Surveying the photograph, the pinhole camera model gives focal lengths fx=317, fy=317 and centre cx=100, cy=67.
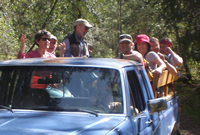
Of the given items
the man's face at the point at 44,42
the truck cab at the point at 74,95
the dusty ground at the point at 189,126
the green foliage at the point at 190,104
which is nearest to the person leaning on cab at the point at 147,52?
the man's face at the point at 44,42

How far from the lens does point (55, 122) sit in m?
2.76

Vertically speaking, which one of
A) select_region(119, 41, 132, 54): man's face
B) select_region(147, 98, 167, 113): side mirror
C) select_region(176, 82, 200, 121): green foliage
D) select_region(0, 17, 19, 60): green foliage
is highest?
select_region(0, 17, 19, 60): green foliage

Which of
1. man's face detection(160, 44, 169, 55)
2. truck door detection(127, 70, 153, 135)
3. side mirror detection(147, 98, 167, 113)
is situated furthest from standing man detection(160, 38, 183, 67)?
side mirror detection(147, 98, 167, 113)

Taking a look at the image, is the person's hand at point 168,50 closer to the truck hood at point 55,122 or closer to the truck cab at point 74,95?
the truck cab at point 74,95

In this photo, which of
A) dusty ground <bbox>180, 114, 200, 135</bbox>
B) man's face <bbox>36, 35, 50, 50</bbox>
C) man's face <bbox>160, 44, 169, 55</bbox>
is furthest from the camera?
dusty ground <bbox>180, 114, 200, 135</bbox>

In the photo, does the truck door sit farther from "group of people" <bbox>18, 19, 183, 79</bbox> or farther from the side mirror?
"group of people" <bbox>18, 19, 183, 79</bbox>

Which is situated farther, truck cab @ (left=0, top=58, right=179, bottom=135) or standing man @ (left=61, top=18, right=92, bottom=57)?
standing man @ (left=61, top=18, right=92, bottom=57)

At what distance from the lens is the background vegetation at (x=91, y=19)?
11.7 meters

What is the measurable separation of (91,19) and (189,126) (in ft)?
47.4

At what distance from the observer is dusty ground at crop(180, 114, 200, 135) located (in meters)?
8.98

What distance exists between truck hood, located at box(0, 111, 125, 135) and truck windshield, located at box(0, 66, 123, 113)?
161mm

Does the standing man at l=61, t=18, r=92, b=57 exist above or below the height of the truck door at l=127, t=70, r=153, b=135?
above

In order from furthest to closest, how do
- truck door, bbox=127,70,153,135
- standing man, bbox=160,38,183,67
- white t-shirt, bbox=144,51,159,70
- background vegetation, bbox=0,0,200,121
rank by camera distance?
background vegetation, bbox=0,0,200,121 → standing man, bbox=160,38,183,67 → white t-shirt, bbox=144,51,159,70 → truck door, bbox=127,70,153,135

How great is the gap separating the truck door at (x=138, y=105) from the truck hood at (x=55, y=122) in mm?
348
